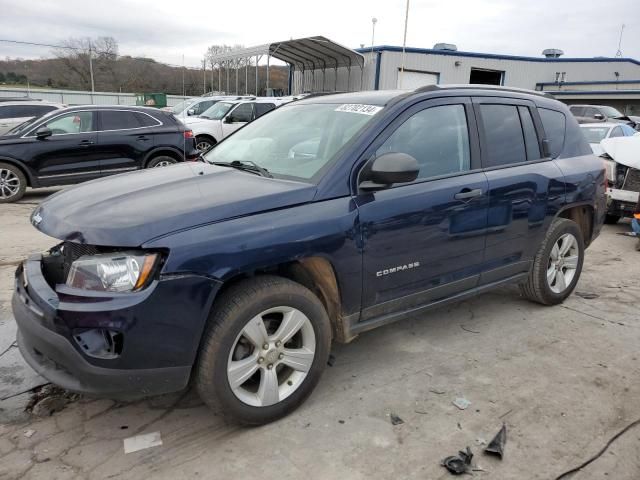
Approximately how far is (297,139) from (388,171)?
2.89 feet

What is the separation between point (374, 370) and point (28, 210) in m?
7.44

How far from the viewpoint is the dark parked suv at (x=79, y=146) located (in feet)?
29.3

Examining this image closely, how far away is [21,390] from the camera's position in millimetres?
3160

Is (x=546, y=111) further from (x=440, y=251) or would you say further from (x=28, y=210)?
(x=28, y=210)

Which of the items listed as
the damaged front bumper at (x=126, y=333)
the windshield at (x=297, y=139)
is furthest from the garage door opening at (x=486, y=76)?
the damaged front bumper at (x=126, y=333)

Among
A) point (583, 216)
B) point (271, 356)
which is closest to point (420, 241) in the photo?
point (271, 356)

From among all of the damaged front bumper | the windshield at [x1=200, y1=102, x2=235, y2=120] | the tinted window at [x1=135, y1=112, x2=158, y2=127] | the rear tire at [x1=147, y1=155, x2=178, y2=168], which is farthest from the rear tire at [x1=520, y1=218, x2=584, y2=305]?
the windshield at [x1=200, y1=102, x2=235, y2=120]

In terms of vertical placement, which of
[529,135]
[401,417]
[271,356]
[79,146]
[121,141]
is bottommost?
[401,417]

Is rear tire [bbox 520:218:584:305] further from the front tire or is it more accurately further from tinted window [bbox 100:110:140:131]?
tinted window [bbox 100:110:140:131]

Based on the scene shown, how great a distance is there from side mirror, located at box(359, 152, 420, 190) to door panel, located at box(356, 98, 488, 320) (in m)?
0.09

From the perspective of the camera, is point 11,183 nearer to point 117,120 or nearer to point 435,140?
point 117,120

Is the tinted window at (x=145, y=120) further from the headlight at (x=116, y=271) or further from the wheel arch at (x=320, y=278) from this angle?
the headlight at (x=116, y=271)

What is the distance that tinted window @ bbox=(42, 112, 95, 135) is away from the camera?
9.11m

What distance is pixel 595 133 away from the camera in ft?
39.6
